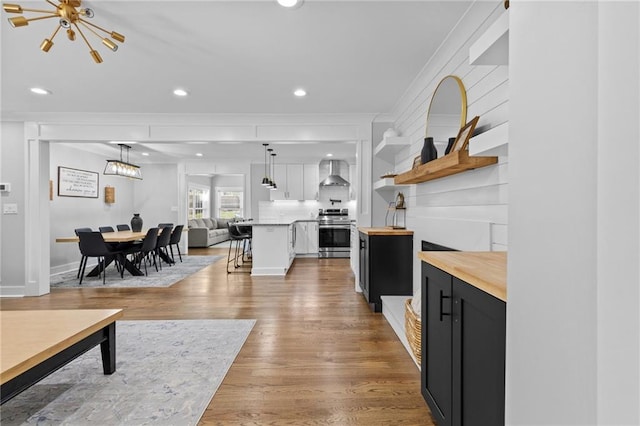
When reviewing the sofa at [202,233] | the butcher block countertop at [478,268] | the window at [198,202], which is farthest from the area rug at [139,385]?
the window at [198,202]

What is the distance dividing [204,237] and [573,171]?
31.7 ft

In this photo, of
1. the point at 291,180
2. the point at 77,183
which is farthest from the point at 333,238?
the point at 77,183

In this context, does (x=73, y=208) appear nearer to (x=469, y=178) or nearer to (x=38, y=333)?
(x=38, y=333)

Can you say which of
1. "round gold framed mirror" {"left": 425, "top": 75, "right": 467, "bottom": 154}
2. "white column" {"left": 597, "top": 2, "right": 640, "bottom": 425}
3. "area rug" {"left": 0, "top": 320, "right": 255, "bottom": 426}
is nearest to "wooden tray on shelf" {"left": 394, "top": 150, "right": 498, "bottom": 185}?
"round gold framed mirror" {"left": 425, "top": 75, "right": 467, "bottom": 154}

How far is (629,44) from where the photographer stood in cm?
48

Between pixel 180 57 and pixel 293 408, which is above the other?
pixel 180 57

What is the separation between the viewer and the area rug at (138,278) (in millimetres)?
Answer: 4902

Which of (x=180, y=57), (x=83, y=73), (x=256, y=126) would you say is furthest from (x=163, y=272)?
(x=180, y=57)

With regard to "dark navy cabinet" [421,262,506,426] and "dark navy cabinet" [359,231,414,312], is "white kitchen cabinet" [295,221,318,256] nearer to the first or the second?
"dark navy cabinet" [359,231,414,312]

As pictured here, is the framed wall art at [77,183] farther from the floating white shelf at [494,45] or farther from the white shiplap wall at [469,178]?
the floating white shelf at [494,45]

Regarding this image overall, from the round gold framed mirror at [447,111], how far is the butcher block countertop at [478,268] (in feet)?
3.96

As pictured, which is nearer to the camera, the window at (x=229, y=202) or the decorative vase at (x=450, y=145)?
the decorative vase at (x=450, y=145)

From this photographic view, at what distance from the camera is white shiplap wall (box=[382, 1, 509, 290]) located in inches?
74.0

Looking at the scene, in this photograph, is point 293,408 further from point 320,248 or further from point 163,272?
point 320,248
